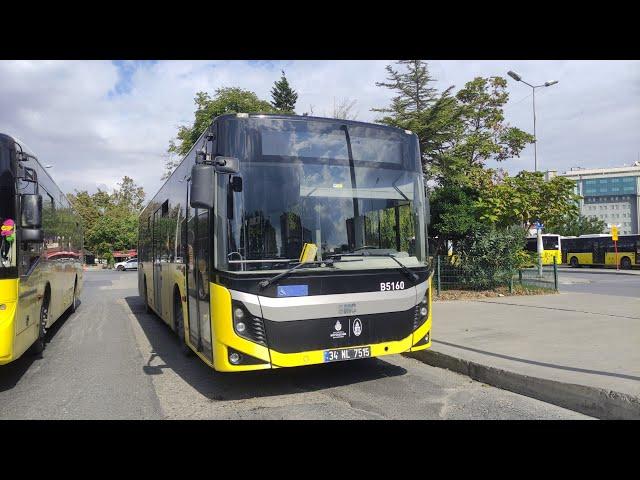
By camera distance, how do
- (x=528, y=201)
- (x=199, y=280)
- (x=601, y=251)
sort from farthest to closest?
(x=601, y=251), (x=528, y=201), (x=199, y=280)

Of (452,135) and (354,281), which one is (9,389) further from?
(452,135)

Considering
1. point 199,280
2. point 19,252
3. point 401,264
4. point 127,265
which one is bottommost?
point 127,265

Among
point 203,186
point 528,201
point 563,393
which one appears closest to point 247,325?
point 203,186

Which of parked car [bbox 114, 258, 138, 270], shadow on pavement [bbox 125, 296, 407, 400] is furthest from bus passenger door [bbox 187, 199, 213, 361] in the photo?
parked car [bbox 114, 258, 138, 270]

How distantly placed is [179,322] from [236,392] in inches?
109

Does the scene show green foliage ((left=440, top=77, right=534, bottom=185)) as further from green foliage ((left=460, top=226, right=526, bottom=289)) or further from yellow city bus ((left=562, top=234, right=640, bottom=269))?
yellow city bus ((left=562, top=234, right=640, bottom=269))

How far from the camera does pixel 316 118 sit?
599cm

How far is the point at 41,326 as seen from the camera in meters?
8.04

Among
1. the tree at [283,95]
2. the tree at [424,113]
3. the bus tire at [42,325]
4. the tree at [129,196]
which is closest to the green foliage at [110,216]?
the tree at [129,196]

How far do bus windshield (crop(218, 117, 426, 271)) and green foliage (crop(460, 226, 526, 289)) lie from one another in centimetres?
955

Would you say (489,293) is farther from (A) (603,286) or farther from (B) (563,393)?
(B) (563,393)

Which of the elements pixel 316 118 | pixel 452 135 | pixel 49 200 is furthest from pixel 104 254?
pixel 316 118

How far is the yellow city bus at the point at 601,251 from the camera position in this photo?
3641 centimetres
